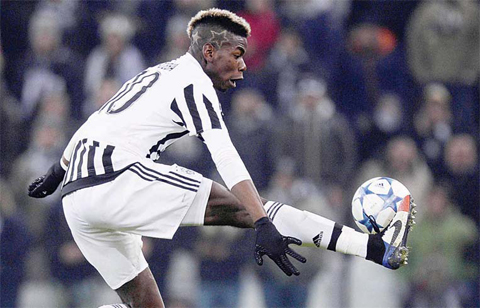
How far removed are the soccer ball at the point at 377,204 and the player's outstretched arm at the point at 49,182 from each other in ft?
6.05

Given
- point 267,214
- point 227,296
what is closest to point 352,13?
point 227,296

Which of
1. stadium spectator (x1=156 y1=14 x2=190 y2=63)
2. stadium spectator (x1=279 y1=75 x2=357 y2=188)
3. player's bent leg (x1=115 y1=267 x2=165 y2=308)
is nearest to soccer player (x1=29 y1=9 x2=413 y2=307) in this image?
player's bent leg (x1=115 y1=267 x2=165 y2=308)

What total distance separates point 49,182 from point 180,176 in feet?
3.94

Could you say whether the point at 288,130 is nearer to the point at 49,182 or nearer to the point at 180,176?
the point at 49,182

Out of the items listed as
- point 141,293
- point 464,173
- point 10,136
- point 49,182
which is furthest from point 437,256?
point 49,182

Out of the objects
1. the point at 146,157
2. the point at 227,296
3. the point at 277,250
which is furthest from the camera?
the point at 227,296

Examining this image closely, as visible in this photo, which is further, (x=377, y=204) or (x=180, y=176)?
(x=377, y=204)

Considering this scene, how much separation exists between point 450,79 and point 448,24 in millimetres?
557

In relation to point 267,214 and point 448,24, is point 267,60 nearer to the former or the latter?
point 448,24

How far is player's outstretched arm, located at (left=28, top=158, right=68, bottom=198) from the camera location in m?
5.90

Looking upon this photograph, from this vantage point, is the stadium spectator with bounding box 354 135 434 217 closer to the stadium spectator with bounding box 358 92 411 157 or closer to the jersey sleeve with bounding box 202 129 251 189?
the stadium spectator with bounding box 358 92 411 157

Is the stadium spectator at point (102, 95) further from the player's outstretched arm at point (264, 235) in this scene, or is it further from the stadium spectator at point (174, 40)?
the player's outstretched arm at point (264, 235)

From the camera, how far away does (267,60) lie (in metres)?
9.59

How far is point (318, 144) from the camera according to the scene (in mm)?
8961
